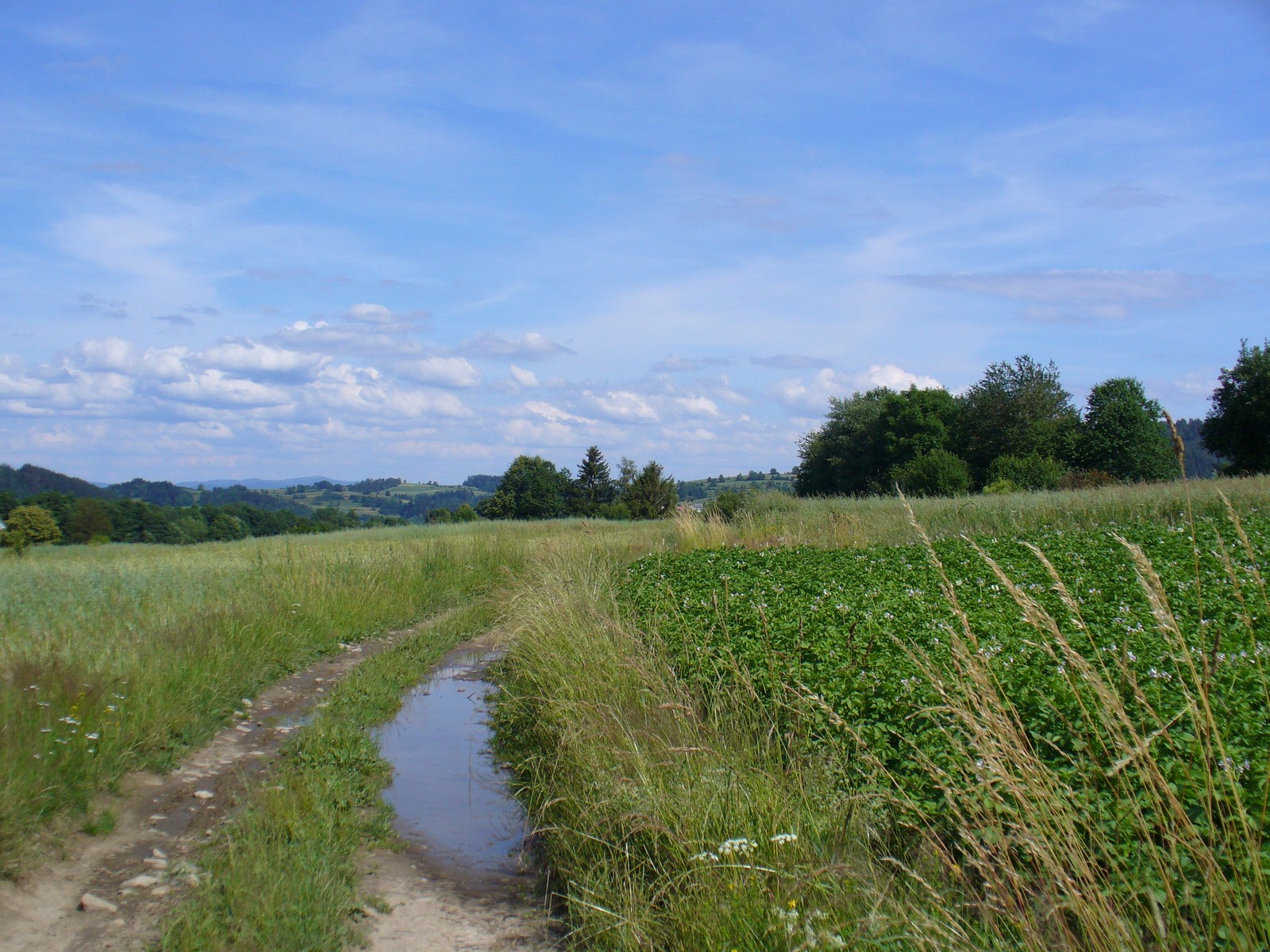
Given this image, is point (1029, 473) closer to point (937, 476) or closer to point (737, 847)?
point (937, 476)

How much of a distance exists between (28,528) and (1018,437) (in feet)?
153

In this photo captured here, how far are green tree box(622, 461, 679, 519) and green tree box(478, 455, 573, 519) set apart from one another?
14.6m

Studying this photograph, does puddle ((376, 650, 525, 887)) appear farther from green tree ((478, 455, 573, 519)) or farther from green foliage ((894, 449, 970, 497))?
green tree ((478, 455, 573, 519))

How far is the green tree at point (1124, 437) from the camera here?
3841 cm

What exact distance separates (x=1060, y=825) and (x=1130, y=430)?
1750 inches

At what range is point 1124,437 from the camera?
132 ft

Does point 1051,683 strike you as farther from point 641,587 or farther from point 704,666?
point 641,587

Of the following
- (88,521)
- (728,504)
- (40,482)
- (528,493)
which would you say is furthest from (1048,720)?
(528,493)

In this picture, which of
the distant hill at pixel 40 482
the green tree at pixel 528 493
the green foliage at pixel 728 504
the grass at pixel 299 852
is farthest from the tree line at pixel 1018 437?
the distant hill at pixel 40 482

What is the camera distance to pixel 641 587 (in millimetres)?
10406

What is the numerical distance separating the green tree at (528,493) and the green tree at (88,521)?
129 ft

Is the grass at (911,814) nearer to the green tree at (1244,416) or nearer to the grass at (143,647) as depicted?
the grass at (143,647)

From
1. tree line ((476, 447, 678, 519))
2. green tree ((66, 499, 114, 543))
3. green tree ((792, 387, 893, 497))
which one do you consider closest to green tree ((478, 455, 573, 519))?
tree line ((476, 447, 678, 519))

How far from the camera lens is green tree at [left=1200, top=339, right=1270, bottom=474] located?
3809cm
